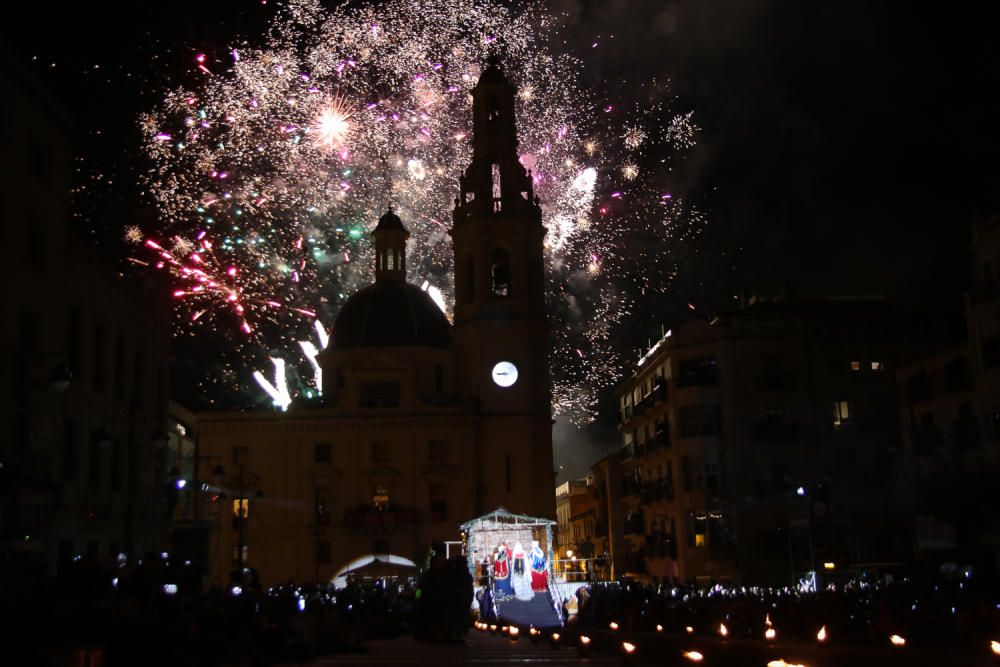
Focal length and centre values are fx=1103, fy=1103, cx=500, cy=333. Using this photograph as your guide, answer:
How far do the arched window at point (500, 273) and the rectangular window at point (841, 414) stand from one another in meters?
19.4

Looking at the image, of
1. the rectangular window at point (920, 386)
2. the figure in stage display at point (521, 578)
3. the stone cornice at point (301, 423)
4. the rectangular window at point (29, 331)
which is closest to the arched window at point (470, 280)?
the stone cornice at point (301, 423)

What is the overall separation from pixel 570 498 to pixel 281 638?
8729 centimetres

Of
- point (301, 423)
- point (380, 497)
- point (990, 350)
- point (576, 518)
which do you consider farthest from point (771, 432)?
point (576, 518)

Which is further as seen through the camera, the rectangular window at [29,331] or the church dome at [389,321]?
the church dome at [389,321]

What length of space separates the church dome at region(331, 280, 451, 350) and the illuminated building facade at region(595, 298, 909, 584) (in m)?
18.3

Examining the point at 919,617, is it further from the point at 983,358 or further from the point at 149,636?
the point at 983,358

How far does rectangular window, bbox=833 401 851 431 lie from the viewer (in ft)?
162

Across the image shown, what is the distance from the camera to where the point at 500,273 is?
6159cm

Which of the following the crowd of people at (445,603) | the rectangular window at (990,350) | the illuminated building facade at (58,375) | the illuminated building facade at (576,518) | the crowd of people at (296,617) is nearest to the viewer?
the crowd of people at (296,617)

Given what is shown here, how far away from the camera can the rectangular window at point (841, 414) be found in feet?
162

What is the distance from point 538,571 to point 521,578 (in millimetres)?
911

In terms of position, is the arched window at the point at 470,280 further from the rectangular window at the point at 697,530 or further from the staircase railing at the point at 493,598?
the staircase railing at the point at 493,598

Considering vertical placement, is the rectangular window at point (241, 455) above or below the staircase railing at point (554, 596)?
above

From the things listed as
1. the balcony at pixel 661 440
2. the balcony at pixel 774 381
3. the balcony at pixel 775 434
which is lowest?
the balcony at pixel 775 434
